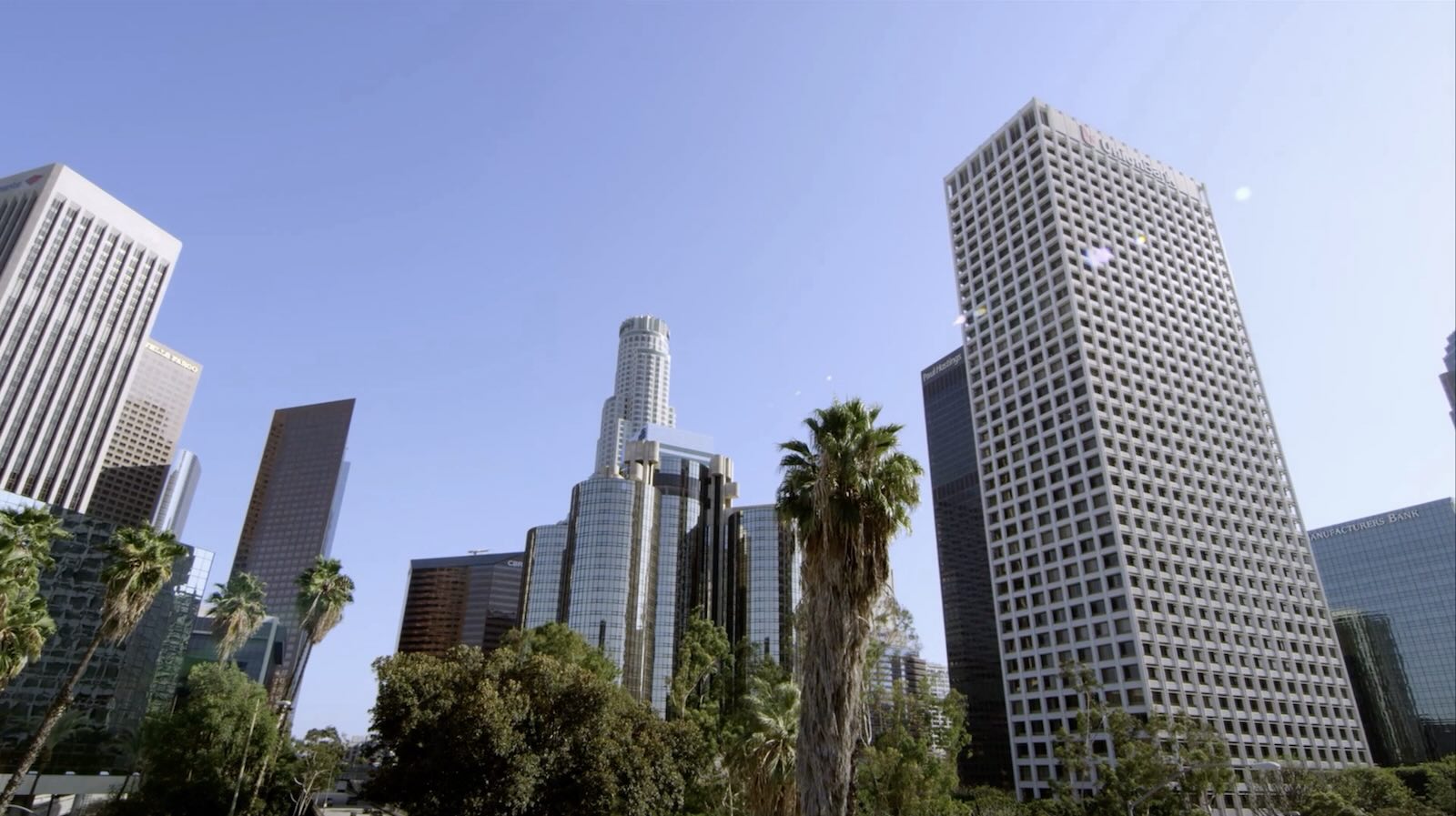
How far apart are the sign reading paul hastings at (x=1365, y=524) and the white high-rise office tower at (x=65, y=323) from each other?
786 ft

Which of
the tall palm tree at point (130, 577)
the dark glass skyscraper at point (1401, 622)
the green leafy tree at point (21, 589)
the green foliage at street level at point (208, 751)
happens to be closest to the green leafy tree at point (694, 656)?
the green foliage at street level at point (208, 751)

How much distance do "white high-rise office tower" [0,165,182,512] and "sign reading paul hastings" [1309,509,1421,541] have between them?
239590 millimetres

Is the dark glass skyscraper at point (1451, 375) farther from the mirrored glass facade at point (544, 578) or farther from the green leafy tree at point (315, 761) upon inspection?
the green leafy tree at point (315, 761)

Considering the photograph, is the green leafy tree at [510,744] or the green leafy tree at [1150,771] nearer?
the green leafy tree at [510,744]

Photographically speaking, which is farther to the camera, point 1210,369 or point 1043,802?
point 1210,369

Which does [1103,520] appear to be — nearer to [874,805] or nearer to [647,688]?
[874,805]

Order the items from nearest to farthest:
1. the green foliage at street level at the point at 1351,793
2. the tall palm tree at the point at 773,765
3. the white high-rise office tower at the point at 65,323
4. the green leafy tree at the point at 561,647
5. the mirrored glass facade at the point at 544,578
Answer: the tall palm tree at the point at 773,765, the green leafy tree at the point at 561,647, the green foliage at street level at the point at 1351,793, the white high-rise office tower at the point at 65,323, the mirrored glass facade at the point at 544,578

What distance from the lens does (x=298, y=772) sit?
68062 millimetres

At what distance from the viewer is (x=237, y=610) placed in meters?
63.4

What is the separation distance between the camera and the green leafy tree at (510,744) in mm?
32312

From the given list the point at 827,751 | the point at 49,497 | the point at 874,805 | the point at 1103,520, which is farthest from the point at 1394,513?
the point at 49,497

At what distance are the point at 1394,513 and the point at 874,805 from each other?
16556cm

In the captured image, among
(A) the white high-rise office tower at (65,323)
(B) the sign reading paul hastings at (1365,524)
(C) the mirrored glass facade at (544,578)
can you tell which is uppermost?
(A) the white high-rise office tower at (65,323)

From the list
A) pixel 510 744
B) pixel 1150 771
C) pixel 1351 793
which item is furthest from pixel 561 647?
pixel 1351 793
